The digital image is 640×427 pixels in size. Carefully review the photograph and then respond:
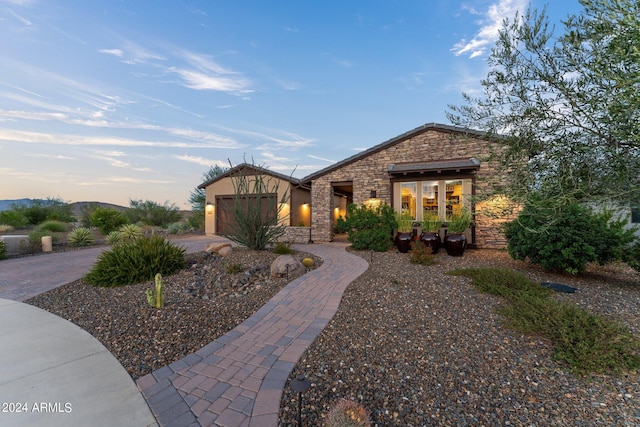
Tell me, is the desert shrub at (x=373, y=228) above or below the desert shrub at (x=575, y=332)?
above

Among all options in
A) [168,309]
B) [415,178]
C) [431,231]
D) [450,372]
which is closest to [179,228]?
[415,178]

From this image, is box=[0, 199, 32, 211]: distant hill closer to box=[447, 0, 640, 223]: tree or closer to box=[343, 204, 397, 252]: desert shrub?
box=[343, 204, 397, 252]: desert shrub

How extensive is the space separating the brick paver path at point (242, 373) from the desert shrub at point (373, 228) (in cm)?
566

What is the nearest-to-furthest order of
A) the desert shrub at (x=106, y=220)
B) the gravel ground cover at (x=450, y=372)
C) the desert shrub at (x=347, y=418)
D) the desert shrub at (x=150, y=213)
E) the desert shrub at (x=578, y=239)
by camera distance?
1. the desert shrub at (x=347, y=418)
2. the gravel ground cover at (x=450, y=372)
3. the desert shrub at (x=578, y=239)
4. the desert shrub at (x=106, y=220)
5. the desert shrub at (x=150, y=213)

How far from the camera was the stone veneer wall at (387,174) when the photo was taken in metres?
9.79

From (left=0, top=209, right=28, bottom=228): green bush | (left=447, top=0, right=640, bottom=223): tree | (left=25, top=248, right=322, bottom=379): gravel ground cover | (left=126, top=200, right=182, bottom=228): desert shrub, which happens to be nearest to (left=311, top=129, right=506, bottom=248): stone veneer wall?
(left=447, top=0, right=640, bottom=223): tree

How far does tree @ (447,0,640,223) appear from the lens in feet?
8.87

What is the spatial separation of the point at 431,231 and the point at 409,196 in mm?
2310

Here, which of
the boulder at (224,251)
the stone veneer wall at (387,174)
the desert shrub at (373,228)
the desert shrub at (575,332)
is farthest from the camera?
the stone veneer wall at (387,174)

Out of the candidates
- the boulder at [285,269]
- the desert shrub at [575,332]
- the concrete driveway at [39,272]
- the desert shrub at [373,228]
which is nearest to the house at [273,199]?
the desert shrub at [373,228]

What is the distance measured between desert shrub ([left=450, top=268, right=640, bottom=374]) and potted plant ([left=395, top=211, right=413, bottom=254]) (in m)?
4.60

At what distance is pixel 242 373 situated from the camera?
2.42 m

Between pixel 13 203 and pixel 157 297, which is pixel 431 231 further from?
pixel 13 203

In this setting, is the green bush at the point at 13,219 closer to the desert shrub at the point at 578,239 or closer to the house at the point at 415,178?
the house at the point at 415,178
